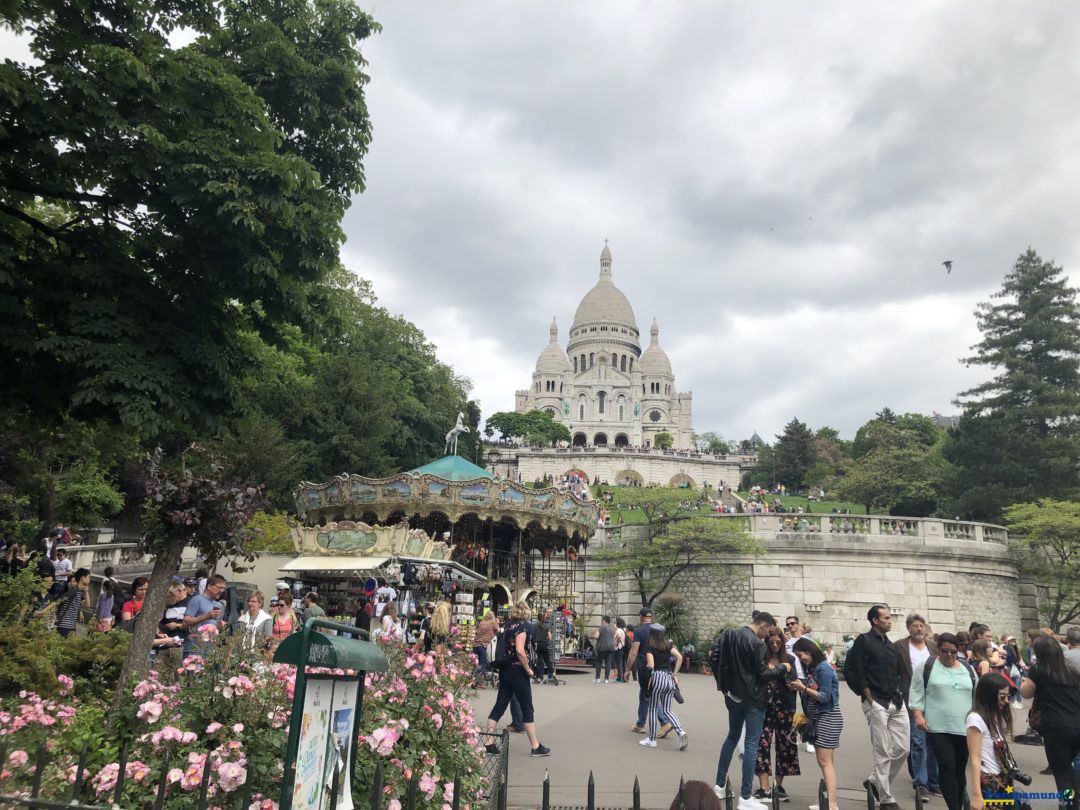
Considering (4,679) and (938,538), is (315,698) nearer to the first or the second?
(4,679)

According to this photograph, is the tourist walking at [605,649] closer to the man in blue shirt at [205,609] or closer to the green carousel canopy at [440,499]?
the green carousel canopy at [440,499]

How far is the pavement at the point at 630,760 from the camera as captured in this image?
262 inches

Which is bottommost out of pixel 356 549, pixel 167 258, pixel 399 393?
pixel 356 549

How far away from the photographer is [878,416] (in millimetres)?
75562

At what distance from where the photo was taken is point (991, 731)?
5684 mm

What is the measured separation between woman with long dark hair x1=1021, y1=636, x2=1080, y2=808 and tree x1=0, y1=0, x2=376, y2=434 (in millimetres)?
8171

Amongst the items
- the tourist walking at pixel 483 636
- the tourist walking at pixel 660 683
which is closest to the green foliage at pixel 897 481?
the tourist walking at pixel 483 636

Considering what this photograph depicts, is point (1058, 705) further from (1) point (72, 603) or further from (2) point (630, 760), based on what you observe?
(1) point (72, 603)

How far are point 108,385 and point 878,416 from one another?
77.6m

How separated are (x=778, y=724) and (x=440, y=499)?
51.1 feet

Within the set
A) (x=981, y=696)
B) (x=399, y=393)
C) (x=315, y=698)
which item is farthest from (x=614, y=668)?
(x=399, y=393)

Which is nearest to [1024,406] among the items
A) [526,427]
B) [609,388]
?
[526,427]

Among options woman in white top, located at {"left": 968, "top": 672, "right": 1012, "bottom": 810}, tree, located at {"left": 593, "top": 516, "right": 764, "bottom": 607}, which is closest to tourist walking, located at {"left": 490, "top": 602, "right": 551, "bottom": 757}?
woman in white top, located at {"left": 968, "top": 672, "right": 1012, "bottom": 810}

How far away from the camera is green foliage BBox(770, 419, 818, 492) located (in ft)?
246
